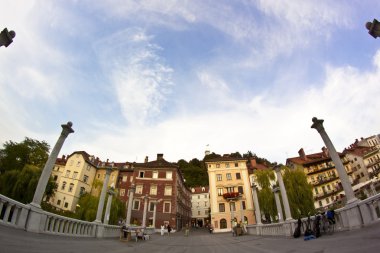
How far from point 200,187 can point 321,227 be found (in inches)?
3171

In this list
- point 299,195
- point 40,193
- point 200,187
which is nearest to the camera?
point 40,193

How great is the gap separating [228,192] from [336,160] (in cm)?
4088

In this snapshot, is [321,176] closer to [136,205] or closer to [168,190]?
[168,190]

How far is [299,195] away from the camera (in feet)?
99.0

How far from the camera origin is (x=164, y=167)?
51.3 m

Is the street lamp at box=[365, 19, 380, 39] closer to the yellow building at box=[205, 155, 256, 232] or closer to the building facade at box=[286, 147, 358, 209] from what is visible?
the yellow building at box=[205, 155, 256, 232]

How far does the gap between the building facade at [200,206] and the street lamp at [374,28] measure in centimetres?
8240

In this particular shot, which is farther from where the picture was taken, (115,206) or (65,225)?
(115,206)

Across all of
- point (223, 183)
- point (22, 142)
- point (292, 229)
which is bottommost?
point (292, 229)

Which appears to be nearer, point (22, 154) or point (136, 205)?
point (22, 154)

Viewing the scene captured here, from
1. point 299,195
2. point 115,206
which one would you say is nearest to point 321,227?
point 299,195

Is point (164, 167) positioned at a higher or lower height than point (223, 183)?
higher

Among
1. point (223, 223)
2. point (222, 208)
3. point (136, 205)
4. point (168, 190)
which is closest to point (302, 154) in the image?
point (222, 208)

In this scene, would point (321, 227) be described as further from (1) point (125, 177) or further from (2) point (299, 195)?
(1) point (125, 177)
